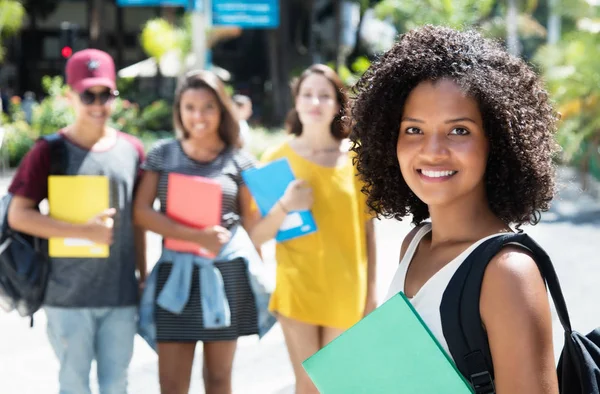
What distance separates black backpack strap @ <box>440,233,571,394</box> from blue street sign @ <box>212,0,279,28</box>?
43.2 feet

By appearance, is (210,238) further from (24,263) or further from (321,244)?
(24,263)

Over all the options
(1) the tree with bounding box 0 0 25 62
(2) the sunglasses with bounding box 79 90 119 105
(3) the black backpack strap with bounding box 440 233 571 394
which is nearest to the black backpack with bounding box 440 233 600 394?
(3) the black backpack strap with bounding box 440 233 571 394

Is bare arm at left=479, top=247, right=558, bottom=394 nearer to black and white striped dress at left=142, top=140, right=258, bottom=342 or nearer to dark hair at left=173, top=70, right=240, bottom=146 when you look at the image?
black and white striped dress at left=142, top=140, right=258, bottom=342

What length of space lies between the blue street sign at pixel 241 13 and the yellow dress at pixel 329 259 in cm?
1076

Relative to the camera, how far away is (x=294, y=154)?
4.32 meters

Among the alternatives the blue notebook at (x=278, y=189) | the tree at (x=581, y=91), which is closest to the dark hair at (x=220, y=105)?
the blue notebook at (x=278, y=189)

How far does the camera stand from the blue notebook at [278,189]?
13.4 feet

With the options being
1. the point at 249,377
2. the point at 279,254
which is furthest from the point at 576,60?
the point at 279,254

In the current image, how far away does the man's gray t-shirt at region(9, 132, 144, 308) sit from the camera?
3910mm

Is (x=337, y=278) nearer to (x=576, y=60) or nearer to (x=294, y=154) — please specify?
(x=294, y=154)

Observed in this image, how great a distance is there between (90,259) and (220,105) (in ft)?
3.05

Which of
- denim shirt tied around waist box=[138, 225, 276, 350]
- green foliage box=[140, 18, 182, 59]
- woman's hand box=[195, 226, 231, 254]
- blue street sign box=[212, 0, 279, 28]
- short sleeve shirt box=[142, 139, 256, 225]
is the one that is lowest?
denim shirt tied around waist box=[138, 225, 276, 350]

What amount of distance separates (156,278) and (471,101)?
8.02 ft

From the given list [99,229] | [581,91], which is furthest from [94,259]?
[581,91]
